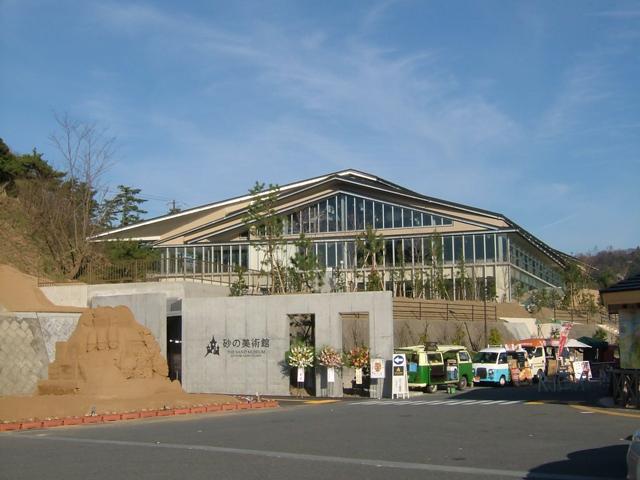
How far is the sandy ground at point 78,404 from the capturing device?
21906 mm

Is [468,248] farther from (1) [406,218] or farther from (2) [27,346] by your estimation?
(2) [27,346]

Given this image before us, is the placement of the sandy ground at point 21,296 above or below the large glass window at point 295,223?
below

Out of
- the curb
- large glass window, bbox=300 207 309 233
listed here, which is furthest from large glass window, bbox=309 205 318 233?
the curb

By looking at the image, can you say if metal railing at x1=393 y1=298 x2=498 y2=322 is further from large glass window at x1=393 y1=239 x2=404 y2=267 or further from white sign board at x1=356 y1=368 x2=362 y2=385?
Result: white sign board at x1=356 y1=368 x2=362 y2=385

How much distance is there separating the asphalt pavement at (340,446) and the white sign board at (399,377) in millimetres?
6660

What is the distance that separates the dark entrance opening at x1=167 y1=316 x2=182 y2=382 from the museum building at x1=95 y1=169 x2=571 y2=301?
19832 mm

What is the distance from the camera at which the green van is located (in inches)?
1258

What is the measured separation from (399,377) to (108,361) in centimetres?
1085

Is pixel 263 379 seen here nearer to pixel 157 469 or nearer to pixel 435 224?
pixel 157 469

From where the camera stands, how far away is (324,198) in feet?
207

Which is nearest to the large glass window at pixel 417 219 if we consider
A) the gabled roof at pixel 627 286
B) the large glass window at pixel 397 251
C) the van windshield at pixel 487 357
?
the large glass window at pixel 397 251

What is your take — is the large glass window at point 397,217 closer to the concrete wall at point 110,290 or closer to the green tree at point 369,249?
the green tree at point 369,249

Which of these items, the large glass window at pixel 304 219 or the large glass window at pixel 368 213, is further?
the large glass window at pixel 304 219

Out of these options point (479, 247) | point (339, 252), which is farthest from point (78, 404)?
point (479, 247)
